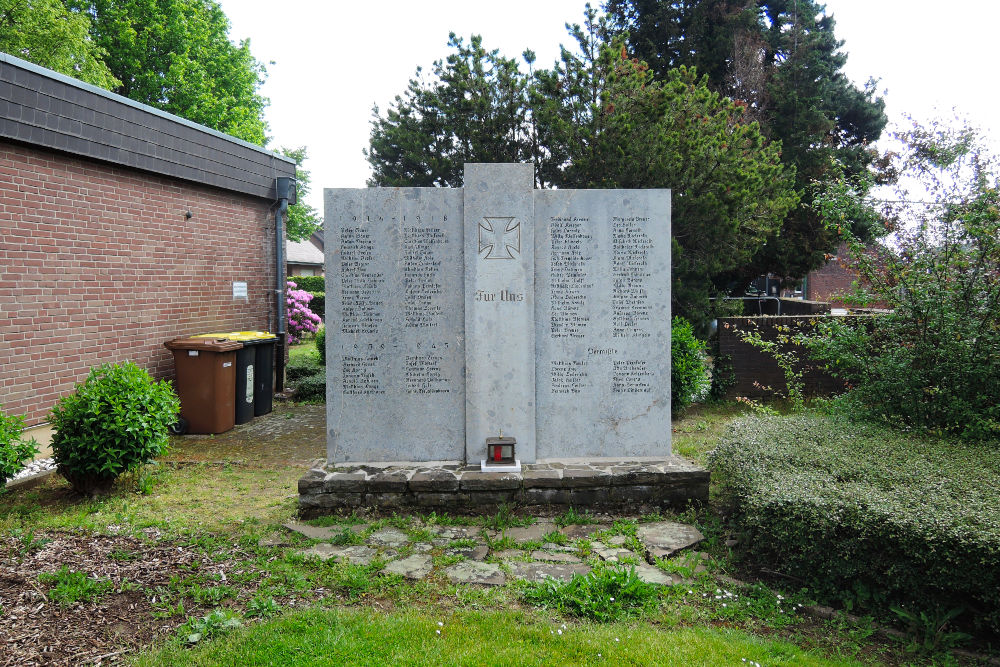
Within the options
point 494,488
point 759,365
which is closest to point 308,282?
point 759,365

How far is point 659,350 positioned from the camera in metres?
5.39

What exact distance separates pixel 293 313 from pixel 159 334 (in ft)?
28.8

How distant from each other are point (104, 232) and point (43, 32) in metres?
13.0

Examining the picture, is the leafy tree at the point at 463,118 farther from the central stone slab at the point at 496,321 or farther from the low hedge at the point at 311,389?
the central stone slab at the point at 496,321

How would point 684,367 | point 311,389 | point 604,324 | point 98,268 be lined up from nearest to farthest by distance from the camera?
point 604,324 → point 98,268 → point 684,367 → point 311,389

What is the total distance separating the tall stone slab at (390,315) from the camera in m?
5.23

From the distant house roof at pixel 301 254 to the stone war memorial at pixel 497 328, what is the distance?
85.7 ft

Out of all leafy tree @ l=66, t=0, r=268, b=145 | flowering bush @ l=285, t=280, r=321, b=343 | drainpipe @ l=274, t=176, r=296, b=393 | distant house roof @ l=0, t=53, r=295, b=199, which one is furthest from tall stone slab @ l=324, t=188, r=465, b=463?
leafy tree @ l=66, t=0, r=268, b=145

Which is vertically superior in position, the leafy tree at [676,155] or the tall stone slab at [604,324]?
the leafy tree at [676,155]

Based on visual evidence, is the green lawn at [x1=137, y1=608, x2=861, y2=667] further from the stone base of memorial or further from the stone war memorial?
the stone war memorial

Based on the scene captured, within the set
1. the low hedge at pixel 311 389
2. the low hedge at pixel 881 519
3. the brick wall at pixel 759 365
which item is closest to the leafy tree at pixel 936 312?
the low hedge at pixel 881 519

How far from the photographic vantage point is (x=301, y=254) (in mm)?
32750

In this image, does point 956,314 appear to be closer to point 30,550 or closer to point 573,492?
point 573,492

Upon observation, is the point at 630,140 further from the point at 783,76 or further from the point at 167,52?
the point at 167,52
